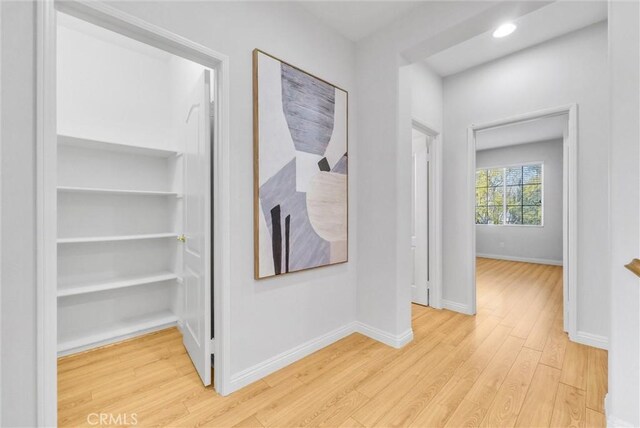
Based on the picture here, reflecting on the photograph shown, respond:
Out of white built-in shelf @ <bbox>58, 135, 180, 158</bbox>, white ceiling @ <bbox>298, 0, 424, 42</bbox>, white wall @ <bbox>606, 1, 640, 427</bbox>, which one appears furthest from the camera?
white built-in shelf @ <bbox>58, 135, 180, 158</bbox>

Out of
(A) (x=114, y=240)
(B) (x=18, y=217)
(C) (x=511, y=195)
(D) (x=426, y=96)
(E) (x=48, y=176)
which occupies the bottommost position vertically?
(A) (x=114, y=240)

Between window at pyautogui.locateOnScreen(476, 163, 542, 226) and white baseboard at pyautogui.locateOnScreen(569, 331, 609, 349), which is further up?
window at pyautogui.locateOnScreen(476, 163, 542, 226)

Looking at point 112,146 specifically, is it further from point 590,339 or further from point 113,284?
point 590,339

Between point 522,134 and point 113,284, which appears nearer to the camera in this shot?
point 113,284

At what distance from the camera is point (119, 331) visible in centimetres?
245

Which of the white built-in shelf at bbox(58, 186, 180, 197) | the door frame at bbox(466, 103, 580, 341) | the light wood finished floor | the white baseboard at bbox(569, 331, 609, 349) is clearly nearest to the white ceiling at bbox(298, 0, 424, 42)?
the door frame at bbox(466, 103, 580, 341)

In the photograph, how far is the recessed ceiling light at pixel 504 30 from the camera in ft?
7.75

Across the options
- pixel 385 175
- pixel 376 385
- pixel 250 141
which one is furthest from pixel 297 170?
pixel 376 385

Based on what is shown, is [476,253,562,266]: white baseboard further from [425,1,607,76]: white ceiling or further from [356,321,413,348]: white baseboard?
[356,321,413,348]: white baseboard

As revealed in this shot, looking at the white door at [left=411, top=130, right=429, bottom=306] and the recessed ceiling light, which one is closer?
the recessed ceiling light

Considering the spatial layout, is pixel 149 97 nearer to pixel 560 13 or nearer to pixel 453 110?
pixel 453 110

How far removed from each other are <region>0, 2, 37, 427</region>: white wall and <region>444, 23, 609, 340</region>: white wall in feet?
11.1

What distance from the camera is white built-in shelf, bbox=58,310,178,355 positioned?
224cm

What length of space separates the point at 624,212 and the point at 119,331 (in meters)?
3.63
